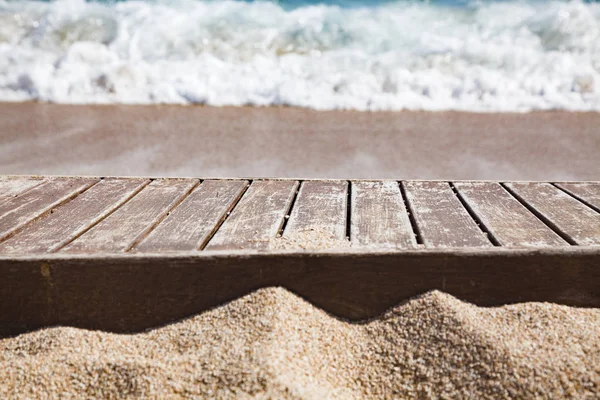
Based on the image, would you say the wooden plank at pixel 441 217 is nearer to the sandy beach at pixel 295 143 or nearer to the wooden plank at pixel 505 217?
the wooden plank at pixel 505 217

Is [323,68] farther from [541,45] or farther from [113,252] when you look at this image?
[113,252]

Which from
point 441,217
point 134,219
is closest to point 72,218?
point 134,219

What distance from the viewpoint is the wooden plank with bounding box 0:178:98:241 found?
7.50ft

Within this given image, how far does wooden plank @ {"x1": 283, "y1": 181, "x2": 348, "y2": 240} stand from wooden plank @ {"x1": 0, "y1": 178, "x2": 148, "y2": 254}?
0.74m

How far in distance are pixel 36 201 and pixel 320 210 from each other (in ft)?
3.91

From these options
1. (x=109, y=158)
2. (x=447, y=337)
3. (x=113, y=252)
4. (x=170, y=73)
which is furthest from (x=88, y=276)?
(x=170, y=73)

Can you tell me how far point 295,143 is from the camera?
4992 millimetres

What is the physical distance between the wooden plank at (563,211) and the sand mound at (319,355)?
27 centimetres

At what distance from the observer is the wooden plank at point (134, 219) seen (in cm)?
206

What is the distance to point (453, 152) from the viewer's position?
477cm

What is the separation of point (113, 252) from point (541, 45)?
22.4 feet

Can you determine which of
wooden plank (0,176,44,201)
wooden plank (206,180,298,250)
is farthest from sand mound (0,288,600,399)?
wooden plank (0,176,44,201)

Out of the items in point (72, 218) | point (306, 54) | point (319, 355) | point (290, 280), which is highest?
point (306, 54)

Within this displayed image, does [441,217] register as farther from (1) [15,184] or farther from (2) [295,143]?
(2) [295,143]
